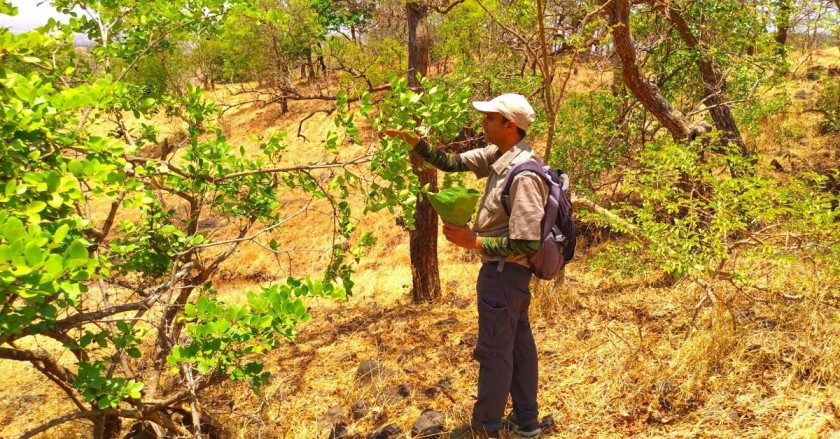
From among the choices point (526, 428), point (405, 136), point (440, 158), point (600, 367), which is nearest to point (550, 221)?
point (440, 158)

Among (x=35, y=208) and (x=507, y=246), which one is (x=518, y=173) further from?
(x=35, y=208)

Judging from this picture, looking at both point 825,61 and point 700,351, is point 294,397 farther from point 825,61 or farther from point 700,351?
point 825,61

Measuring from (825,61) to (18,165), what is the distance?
72.5 ft

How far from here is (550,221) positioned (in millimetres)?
2641

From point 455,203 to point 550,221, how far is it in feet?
1.74

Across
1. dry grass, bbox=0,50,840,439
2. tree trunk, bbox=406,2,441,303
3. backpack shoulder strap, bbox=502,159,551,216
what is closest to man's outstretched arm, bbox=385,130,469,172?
backpack shoulder strap, bbox=502,159,551,216

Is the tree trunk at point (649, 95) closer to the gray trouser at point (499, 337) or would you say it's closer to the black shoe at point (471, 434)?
the gray trouser at point (499, 337)

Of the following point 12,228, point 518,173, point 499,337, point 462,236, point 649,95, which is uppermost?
point 649,95

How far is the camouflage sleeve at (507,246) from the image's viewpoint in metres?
2.49

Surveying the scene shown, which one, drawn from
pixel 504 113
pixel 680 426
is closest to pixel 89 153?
pixel 504 113

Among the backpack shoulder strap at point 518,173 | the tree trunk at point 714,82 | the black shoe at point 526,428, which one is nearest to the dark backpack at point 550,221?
the backpack shoulder strap at point 518,173

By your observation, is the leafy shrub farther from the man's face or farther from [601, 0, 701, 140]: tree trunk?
the man's face

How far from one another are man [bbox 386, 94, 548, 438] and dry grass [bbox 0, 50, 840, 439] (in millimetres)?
535

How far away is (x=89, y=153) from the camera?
1.87 m
